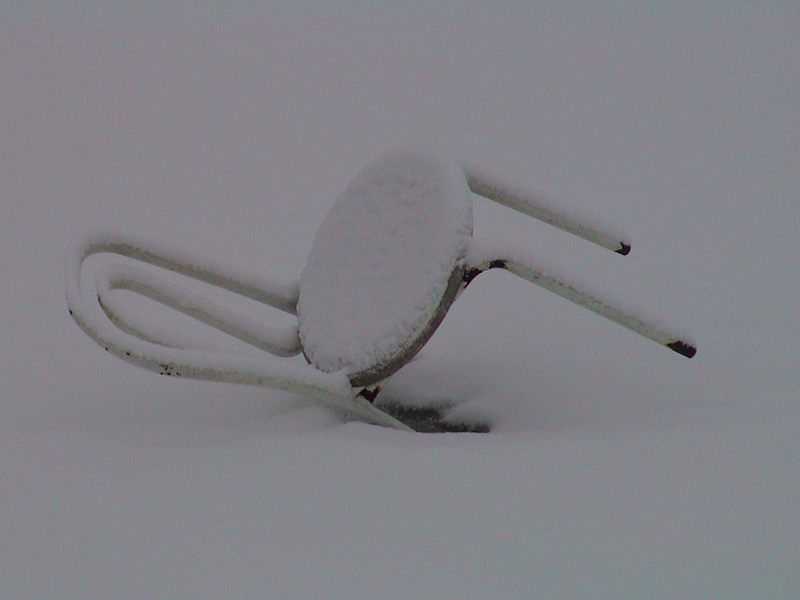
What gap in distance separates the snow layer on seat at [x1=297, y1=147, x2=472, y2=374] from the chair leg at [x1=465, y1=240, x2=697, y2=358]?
0.12 feet

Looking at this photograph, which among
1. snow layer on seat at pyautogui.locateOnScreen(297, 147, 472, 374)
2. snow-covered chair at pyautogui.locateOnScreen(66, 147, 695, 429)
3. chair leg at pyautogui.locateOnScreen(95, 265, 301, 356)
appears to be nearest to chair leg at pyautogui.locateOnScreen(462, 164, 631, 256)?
snow-covered chair at pyautogui.locateOnScreen(66, 147, 695, 429)

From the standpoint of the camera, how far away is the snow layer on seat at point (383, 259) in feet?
5.70

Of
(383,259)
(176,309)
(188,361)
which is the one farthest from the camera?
(176,309)

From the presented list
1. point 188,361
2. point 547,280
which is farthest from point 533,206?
point 188,361

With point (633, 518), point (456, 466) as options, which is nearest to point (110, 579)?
point (456, 466)

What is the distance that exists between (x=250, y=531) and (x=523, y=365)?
932 millimetres

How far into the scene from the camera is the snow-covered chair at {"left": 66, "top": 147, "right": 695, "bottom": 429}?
1688 millimetres

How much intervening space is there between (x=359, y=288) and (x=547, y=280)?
390 mm

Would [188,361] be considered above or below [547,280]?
below

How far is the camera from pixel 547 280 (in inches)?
66.7

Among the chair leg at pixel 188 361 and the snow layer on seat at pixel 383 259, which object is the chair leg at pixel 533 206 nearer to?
the snow layer on seat at pixel 383 259

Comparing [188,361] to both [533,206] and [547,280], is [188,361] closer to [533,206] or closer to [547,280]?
[547,280]

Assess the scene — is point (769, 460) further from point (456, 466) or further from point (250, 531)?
point (250, 531)

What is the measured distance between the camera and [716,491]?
4.57 feet
